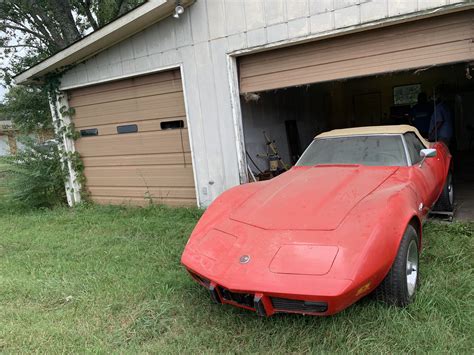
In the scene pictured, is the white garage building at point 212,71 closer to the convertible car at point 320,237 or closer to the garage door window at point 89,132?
the garage door window at point 89,132

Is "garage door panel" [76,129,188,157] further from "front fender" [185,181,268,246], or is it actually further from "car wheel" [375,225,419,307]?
"car wheel" [375,225,419,307]

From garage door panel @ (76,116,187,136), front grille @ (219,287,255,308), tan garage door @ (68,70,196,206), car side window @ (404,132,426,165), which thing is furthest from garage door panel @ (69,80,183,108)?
front grille @ (219,287,255,308)

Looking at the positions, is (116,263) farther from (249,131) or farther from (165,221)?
(249,131)

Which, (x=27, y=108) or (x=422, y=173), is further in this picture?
(x=27, y=108)

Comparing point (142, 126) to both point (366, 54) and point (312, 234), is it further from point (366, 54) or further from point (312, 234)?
point (312, 234)

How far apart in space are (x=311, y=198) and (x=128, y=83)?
5.65m

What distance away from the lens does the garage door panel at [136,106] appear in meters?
7.48

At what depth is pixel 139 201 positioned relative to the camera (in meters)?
8.48

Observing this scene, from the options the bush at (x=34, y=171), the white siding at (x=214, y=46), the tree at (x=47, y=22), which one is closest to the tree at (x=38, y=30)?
the tree at (x=47, y=22)

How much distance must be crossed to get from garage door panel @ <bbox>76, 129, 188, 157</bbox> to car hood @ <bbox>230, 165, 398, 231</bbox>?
3733 millimetres

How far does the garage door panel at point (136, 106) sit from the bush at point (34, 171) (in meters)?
1.26

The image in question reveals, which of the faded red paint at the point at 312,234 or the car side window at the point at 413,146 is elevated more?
the car side window at the point at 413,146

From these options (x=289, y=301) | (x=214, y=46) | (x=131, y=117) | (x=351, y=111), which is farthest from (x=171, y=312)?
(x=351, y=111)

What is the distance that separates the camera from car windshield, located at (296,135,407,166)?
14.3ft
